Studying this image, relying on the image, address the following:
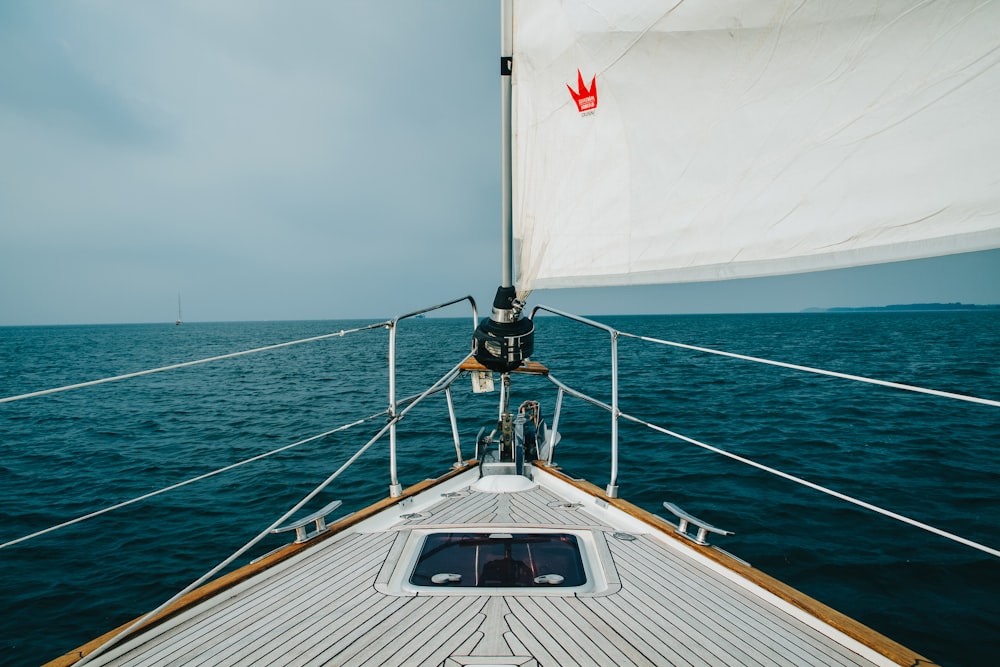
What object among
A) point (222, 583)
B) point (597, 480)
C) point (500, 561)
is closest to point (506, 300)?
point (500, 561)

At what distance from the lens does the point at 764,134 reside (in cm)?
199

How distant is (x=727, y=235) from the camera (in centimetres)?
215

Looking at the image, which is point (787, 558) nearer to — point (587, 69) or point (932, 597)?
point (932, 597)

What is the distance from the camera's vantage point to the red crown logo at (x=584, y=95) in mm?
2711

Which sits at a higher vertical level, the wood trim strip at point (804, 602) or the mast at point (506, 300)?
the mast at point (506, 300)

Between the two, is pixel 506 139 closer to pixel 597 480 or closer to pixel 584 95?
pixel 584 95

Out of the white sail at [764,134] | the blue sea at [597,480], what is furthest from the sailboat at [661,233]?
the blue sea at [597,480]

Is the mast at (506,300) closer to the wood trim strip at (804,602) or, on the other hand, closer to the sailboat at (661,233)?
the sailboat at (661,233)

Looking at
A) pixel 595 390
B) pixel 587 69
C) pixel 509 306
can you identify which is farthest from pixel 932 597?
pixel 595 390

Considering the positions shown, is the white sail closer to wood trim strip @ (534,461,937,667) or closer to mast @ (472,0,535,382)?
mast @ (472,0,535,382)

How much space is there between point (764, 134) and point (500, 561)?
271 centimetres

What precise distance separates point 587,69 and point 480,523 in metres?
3.11

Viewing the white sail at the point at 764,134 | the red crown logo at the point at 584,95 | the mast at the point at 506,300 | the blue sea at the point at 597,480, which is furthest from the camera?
the blue sea at the point at 597,480

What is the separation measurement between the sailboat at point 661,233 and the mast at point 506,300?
84 mm
